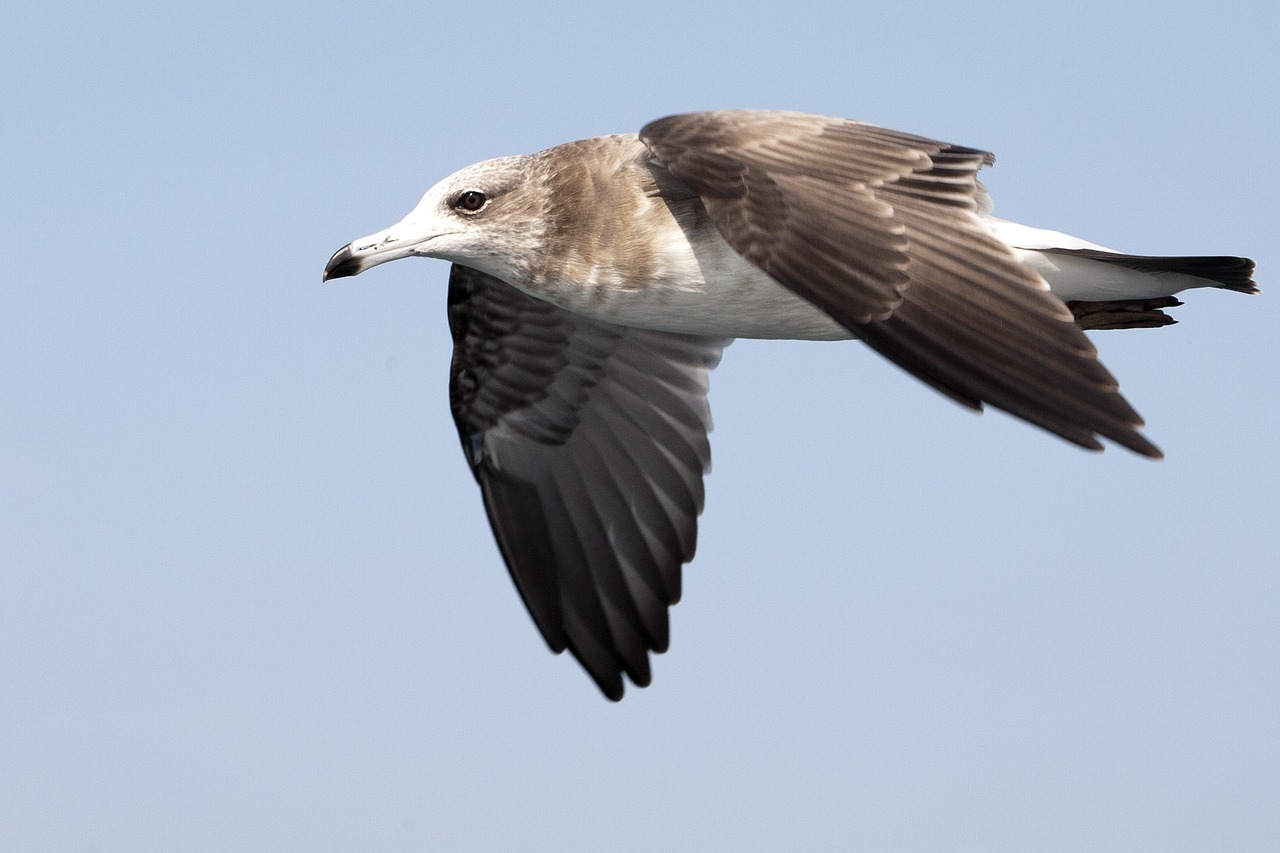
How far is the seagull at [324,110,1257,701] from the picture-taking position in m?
7.25

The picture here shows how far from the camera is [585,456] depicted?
37.2ft

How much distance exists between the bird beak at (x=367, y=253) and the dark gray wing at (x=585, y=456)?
63.7 inches

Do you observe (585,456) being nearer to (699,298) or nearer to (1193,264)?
(699,298)

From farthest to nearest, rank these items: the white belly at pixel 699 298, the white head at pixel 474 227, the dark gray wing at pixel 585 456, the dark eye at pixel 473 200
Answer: the dark gray wing at pixel 585 456, the dark eye at pixel 473 200, the white head at pixel 474 227, the white belly at pixel 699 298

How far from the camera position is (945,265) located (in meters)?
7.56

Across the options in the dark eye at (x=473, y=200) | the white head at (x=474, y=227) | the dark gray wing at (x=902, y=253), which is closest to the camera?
the dark gray wing at (x=902, y=253)

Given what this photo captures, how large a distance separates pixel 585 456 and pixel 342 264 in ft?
9.10

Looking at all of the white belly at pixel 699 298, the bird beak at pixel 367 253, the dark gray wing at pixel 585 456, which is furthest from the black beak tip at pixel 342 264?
the dark gray wing at pixel 585 456

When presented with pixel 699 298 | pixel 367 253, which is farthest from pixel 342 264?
pixel 699 298

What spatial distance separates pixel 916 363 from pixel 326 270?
3660mm

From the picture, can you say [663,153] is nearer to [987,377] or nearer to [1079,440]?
[987,377]

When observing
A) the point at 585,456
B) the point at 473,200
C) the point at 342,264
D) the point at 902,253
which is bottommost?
the point at 585,456

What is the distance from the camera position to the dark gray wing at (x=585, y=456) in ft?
35.6

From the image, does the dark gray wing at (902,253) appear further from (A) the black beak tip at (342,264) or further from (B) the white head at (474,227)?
(A) the black beak tip at (342,264)
